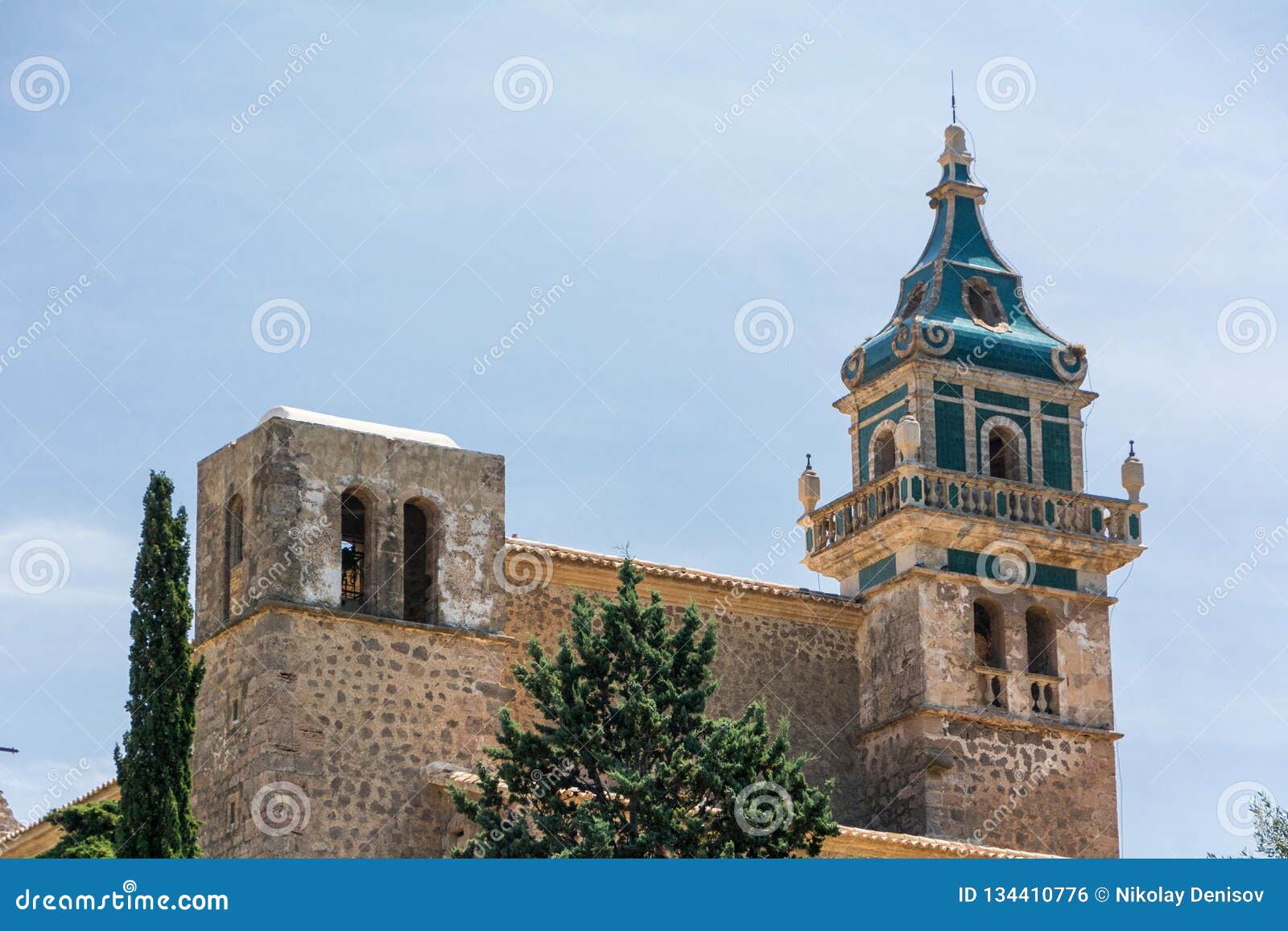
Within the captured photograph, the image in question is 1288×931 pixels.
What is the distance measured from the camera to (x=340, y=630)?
1133 inches

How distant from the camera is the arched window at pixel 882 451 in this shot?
36500mm

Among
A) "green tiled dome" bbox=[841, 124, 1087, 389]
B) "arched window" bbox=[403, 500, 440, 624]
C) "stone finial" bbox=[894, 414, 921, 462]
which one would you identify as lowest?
"arched window" bbox=[403, 500, 440, 624]

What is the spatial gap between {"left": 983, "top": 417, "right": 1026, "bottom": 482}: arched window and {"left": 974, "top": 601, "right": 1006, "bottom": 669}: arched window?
1.96m

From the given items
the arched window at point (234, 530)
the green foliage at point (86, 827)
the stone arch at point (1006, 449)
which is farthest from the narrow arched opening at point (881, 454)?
the green foliage at point (86, 827)

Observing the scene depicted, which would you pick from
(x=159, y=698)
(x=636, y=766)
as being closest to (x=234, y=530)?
(x=159, y=698)

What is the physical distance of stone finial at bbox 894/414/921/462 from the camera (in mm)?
35094

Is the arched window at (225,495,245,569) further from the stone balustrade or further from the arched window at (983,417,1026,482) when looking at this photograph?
the arched window at (983,417,1026,482)

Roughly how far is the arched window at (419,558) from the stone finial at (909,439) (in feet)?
26.5

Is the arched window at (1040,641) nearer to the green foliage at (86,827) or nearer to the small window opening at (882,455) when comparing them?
the small window opening at (882,455)

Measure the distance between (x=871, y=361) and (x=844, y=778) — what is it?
6.16 m

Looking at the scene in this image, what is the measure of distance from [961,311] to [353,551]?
10975 mm

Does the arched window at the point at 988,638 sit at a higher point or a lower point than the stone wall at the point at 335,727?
higher

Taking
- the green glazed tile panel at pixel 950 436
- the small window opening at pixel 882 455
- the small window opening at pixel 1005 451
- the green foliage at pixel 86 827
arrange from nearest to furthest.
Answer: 1. the green foliage at pixel 86 827
2. the green glazed tile panel at pixel 950 436
3. the small window opening at pixel 1005 451
4. the small window opening at pixel 882 455

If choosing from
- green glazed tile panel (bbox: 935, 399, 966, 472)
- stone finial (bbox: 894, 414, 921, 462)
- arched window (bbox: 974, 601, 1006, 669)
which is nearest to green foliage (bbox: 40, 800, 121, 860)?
stone finial (bbox: 894, 414, 921, 462)
